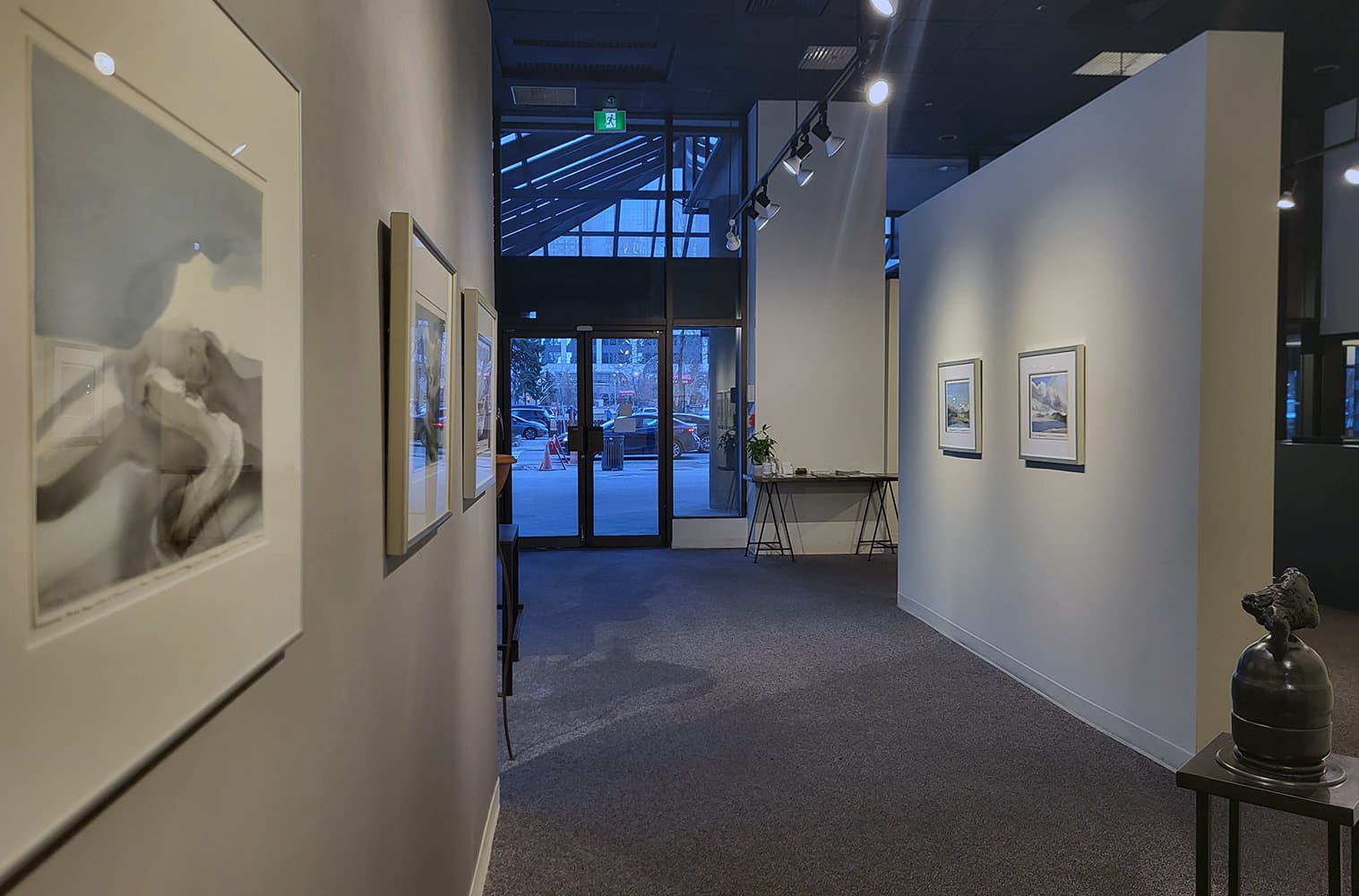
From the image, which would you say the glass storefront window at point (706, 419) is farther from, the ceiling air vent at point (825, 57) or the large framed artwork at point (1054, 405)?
the large framed artwork at point (1054, 405)

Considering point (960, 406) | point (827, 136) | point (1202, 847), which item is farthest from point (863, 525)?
point (1202, 847)

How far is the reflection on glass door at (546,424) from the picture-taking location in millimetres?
9734

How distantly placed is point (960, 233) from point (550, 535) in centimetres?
553

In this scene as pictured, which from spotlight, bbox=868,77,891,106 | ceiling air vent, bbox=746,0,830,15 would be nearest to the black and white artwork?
spotlight, bbox=868,77,891,106

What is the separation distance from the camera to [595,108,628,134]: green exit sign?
8984 millimetres

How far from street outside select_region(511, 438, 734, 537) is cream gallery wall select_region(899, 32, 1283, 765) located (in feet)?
14.3

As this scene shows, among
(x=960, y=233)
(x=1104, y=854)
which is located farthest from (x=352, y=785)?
(x=960, y=233)

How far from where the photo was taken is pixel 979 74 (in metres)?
7.60

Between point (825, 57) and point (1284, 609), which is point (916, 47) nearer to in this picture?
point (825, 57)

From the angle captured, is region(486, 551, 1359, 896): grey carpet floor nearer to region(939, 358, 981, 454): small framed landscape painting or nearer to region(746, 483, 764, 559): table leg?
region(939, 358, 981, 454): small framed landscape painting

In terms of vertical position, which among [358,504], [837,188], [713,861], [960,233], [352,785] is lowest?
[713,861]

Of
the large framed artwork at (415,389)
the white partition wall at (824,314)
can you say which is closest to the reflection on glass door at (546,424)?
the white partition wall at (824,314)

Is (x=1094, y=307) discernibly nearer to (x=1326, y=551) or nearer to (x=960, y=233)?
(x=960, y=233)

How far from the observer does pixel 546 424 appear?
32.2 feet
